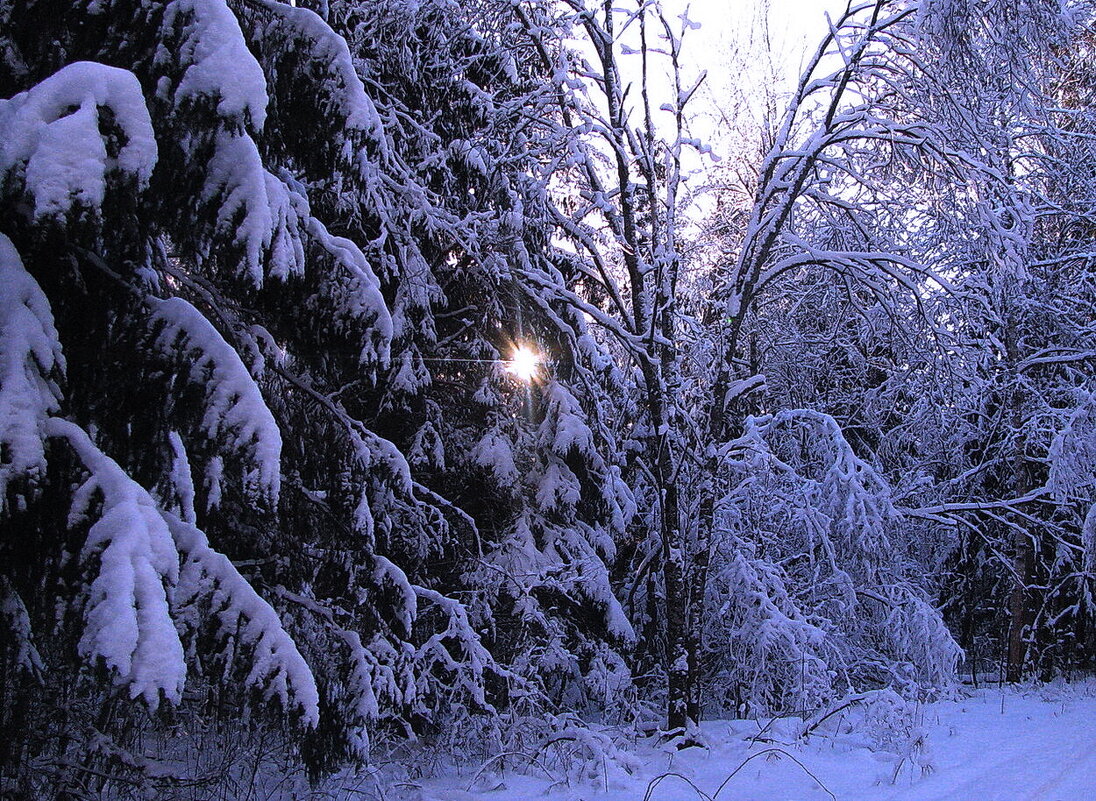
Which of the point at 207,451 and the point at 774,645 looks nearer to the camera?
the point at 207,451

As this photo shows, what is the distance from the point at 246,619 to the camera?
3.26 m

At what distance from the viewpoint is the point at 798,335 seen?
1324cm

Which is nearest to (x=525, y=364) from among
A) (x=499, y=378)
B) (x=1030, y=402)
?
(x=499, y=378)

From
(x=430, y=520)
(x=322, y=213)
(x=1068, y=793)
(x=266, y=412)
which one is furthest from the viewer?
(x=430, y=520)

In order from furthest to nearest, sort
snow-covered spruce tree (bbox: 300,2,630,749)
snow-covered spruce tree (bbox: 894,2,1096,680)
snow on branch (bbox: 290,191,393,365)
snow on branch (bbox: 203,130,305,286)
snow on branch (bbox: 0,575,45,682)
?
snow-covered spruce tree (bbox: 894,2,1096,680) → snow-covered spruce tree (bbox: 300,2,630,749) → snow on branch (bbox: 290,191,393,365) → snow on branch (bbox: 203,130,305,286) → snow on branch (bbox: 0,575,45,682)

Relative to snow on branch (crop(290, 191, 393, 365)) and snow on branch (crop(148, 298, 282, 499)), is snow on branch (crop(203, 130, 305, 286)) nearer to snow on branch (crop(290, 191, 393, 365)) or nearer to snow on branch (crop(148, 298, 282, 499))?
snow on branch (crop(148, 298, 282, 499))

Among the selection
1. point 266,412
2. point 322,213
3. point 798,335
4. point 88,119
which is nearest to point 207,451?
point 266,412

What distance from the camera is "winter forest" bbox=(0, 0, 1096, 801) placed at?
9.46 feet

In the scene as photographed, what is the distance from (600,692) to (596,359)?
3.39 metres

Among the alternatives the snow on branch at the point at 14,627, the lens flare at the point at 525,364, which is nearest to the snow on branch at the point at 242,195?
the snow on branch at the point at 14,627

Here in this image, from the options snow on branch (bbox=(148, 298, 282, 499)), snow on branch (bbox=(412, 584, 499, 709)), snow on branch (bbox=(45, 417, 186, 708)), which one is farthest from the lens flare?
snow on branch (bbox=(45, 417, 186, 708))

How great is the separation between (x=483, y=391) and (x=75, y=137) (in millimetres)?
5540

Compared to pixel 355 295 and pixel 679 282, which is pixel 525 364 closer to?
pixel 679 282

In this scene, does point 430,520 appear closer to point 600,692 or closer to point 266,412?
point 600,692
